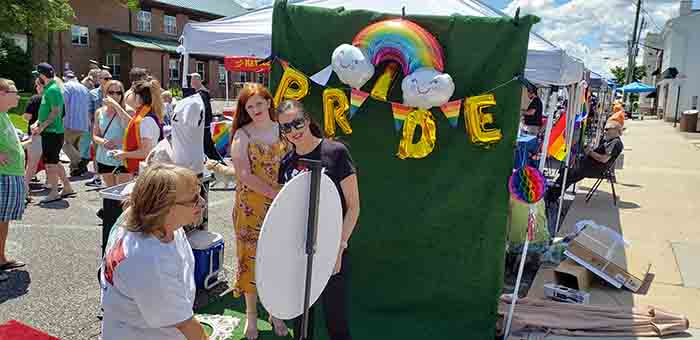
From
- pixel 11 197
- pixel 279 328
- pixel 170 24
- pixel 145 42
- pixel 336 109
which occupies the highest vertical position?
pixel 170 24

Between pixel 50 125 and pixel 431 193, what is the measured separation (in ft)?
17.3

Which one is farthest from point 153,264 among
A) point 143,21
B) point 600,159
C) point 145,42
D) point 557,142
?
point 143,21

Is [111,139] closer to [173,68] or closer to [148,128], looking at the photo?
[148,128]

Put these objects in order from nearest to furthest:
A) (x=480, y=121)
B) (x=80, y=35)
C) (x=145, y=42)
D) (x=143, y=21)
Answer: (x=480, y=121) → (x=80, y=35) → (x=145, y=42) → (x=143, y=21)

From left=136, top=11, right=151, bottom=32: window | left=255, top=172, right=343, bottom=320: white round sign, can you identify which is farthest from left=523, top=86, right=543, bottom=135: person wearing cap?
left=136, top=11, right=151, bottom=32: window

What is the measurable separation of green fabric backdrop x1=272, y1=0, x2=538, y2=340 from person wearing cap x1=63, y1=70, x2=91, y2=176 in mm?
5293

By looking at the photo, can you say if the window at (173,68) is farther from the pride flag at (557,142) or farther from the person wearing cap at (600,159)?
the pride flag at (557,142)

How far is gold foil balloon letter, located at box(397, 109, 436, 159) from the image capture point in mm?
3814

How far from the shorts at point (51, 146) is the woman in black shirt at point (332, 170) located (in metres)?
5.10

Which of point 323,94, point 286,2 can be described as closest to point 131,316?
point 323,94

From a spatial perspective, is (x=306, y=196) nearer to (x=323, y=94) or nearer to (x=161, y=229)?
(x=161, y=229)

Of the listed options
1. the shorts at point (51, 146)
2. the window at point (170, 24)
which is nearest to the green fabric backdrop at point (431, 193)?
the shorts at point (51, 146)

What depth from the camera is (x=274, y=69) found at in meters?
4.25

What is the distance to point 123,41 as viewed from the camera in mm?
33156
